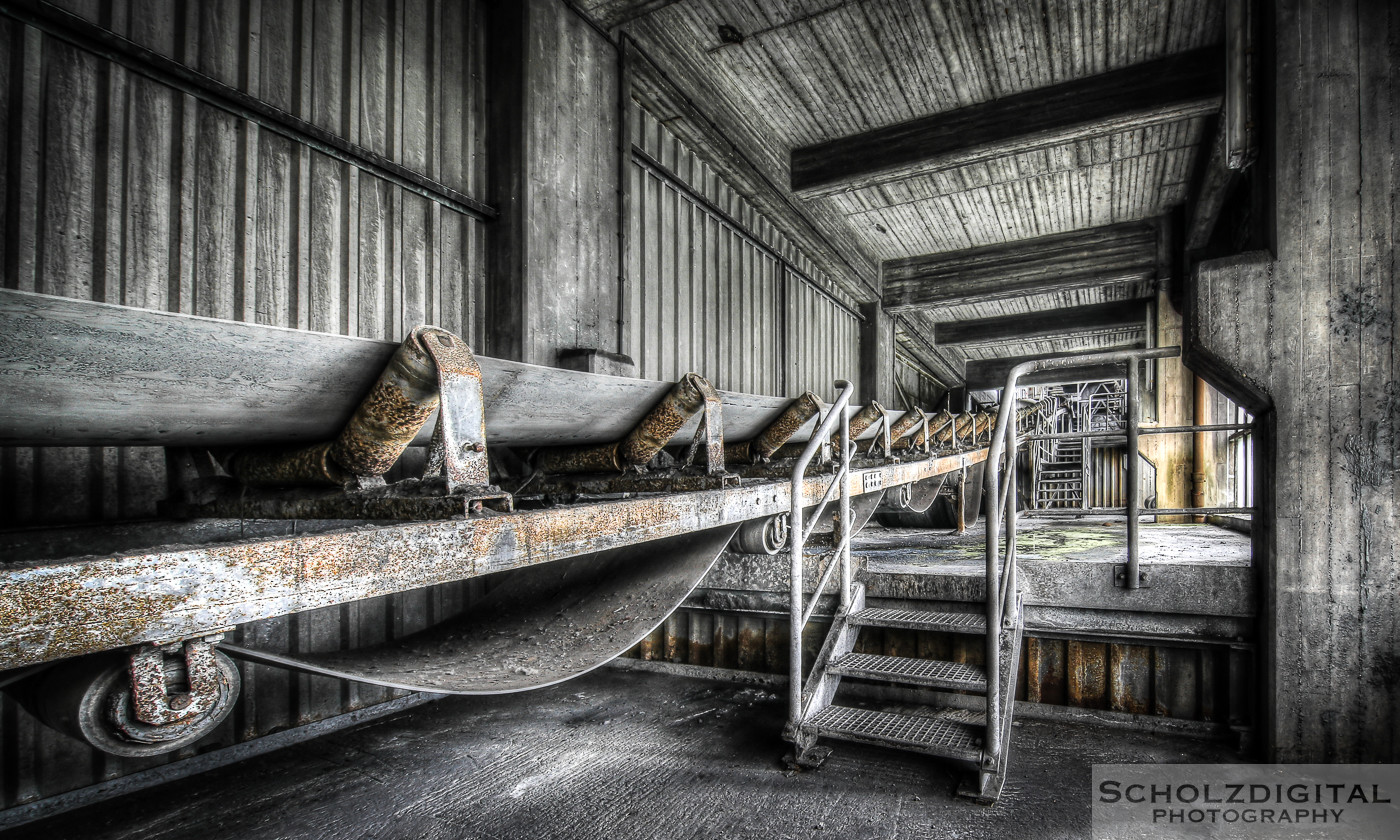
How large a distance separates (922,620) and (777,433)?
132cm

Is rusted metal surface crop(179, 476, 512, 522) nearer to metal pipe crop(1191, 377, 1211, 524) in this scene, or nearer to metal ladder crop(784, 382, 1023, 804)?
metal ladder crop(784, 382, 1023, 804)

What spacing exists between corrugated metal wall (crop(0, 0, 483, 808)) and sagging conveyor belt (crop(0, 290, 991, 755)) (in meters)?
0.87

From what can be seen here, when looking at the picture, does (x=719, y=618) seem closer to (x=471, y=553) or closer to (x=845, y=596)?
(x=845, y=596)

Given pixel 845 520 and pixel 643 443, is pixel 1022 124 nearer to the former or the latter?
pixel 845 520

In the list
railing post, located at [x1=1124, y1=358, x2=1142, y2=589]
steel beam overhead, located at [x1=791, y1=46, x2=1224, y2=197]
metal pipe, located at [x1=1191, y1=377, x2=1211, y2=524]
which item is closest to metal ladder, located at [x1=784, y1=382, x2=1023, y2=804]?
railing post, located at [x1=1124, y1=358, x2=1142, y2=589]

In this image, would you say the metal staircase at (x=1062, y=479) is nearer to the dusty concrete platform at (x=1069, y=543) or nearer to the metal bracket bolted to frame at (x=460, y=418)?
the dusty concrete platform at (x=1069, y=543)

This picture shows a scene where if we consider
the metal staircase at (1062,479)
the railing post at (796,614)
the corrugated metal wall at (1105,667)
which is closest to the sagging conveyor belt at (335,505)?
the railing post at (796,614)

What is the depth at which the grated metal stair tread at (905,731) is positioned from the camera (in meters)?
3.11

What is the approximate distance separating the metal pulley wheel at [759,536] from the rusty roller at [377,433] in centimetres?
209

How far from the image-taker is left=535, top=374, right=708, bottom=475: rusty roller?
2553 mm

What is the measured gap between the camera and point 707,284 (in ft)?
23.1

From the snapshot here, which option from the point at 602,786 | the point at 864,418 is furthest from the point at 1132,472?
the point at 602,786

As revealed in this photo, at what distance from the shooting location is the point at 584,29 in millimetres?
5027

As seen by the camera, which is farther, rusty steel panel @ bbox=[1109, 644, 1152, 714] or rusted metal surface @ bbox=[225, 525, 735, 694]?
rusty steel panel @ bbox=[1109, 644, 1152, 714]
